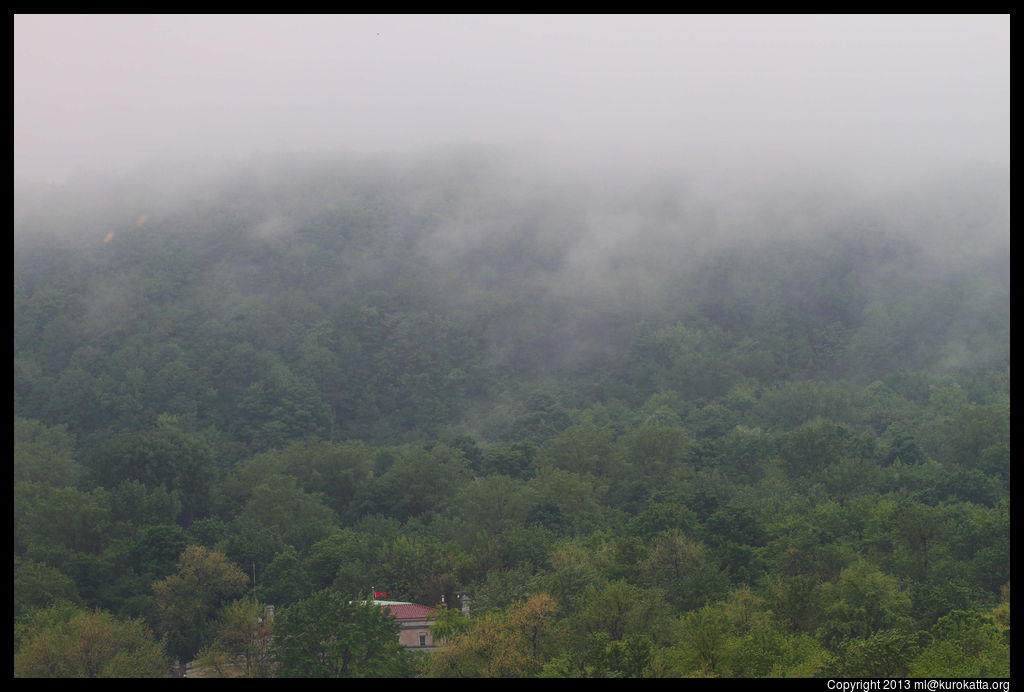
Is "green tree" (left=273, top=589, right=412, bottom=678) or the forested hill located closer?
"green tree" (left=273, top=589, right=412, bottom=678)

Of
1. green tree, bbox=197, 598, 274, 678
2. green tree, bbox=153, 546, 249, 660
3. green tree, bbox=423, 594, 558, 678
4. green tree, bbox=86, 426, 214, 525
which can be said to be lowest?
green tree, bbox=423, 594, 558, 678

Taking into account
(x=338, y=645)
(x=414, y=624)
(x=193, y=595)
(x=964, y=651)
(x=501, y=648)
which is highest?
(x=193, y=595)

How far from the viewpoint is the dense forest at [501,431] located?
3712 cm

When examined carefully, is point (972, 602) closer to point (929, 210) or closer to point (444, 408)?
point (444, 408)

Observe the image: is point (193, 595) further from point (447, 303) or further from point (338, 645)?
point (447, 303)

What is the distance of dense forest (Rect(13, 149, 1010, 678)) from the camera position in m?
37.1

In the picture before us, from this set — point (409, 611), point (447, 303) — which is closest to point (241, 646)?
point (409, 611)

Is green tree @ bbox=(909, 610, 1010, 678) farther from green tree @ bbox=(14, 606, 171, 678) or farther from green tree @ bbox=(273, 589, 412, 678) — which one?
green tree @ bbox=(14, 606, 171, 678)

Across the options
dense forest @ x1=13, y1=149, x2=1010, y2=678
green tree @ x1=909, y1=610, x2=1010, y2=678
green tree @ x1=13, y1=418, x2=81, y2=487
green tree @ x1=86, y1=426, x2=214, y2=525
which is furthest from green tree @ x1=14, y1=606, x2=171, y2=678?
green tree @ x1=13, y1=418, x2=81, y2=487

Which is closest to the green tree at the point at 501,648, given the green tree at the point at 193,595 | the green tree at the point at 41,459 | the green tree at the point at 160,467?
the green tree at the point at 193,595

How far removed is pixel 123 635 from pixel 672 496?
24.9 meters

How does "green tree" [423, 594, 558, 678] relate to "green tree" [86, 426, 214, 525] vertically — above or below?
below

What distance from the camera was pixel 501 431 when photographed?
96062mm

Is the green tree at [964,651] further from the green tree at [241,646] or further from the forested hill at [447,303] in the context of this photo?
the forested hill at [447,303]
